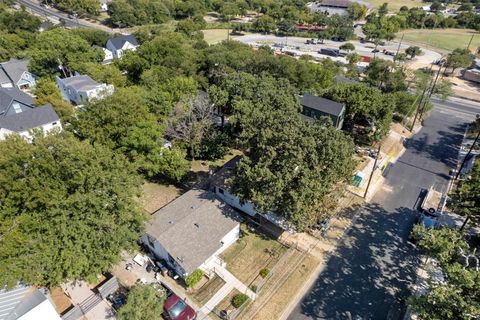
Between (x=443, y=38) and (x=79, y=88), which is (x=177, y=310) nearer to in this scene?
(x=79, y=88)

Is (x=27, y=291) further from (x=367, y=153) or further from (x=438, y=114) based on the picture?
(x=438, y=114)

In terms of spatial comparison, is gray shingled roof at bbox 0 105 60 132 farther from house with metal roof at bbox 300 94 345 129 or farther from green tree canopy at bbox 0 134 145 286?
house with metal roof at bbox 300 94 345 129

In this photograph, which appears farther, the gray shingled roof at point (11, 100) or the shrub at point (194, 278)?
the gray shingled roof at point (11, 100)

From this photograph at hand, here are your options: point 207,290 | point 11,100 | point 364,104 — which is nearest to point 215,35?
point 11,100

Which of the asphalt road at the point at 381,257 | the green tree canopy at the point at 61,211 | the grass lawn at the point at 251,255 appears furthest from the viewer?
the grass lawn at the point at 251,255

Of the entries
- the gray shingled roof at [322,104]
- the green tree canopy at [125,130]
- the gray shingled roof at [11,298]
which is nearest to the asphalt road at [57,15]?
the green tree canopy at [125,130]

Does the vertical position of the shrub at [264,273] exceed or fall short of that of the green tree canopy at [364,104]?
it falls short

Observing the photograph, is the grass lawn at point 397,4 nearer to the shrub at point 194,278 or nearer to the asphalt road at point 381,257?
the asphalt road at point 381,257
